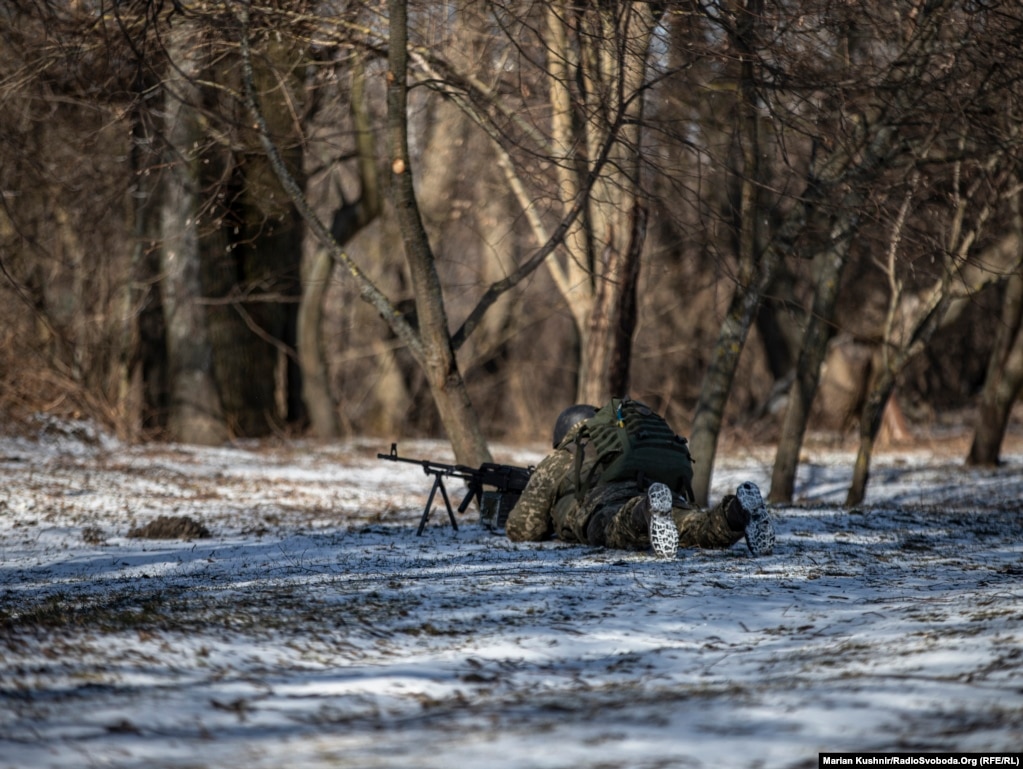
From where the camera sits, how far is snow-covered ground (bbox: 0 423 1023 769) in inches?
123

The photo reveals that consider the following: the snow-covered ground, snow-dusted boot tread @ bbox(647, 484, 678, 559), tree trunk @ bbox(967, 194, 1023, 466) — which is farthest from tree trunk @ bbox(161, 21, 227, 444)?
snow-dusted boot tread @ bbox(647, 484, 678, 559)

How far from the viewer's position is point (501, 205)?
20.9 meters

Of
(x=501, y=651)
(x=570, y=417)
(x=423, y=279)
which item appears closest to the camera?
(x=501, y=651)

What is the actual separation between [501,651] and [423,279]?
4750 mm

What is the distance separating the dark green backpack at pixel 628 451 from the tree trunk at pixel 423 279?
1.91 m

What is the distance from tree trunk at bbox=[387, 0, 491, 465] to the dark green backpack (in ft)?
6.28

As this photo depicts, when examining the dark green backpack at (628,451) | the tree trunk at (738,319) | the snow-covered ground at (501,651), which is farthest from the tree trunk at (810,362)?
the dark green backpack at (628,451)

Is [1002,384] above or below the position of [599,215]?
below

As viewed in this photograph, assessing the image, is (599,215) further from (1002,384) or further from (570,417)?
(1002,384)

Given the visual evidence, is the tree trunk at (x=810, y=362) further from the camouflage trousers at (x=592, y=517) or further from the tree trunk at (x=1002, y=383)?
the tree trunk at (x=1002, y=383)

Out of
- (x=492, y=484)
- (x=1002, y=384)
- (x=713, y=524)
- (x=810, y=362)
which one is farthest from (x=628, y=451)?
(x=1002, y=384)

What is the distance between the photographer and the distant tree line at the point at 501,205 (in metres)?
8.30

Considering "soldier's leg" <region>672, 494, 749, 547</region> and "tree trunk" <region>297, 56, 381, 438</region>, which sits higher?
"tree trunk" <region>297, 56, 381, 438</region>

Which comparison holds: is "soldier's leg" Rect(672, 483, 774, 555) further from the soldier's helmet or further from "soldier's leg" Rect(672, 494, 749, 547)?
the soldier's helmet
